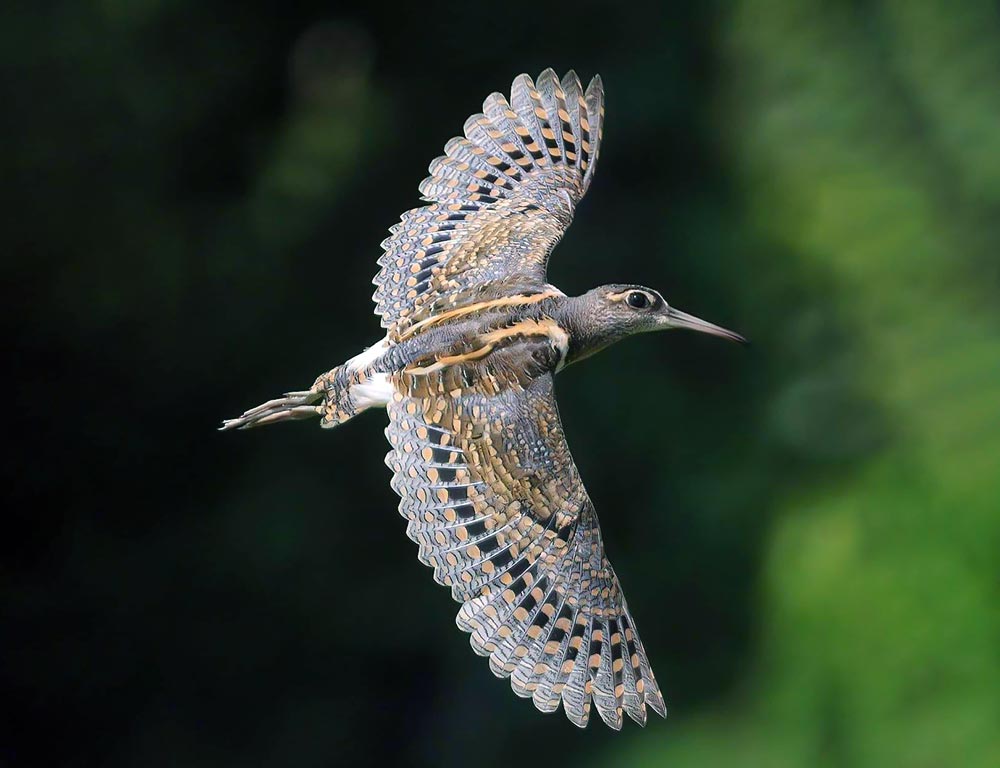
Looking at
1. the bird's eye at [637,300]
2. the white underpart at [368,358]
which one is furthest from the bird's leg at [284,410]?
the bird's eye at [637,300]

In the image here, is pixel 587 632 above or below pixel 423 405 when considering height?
below

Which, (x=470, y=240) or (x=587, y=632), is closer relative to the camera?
(x=587, y=632)

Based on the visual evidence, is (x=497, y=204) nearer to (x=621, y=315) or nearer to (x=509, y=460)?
(x=621, y=315)

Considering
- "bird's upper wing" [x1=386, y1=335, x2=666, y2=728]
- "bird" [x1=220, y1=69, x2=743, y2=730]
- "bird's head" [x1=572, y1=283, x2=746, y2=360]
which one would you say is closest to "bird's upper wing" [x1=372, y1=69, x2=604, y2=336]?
"bird" [x1=220, y1=69, x2=743, y2=730]

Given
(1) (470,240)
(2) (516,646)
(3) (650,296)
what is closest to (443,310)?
(1) (470,240)

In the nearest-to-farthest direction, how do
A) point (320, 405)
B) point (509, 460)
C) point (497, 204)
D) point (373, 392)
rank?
point (509, 460), point (373, 392), point (320, 405), point (497, 204)

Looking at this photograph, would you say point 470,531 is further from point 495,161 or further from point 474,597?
point 495,161

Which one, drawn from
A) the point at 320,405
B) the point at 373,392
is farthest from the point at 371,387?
the point at 320,405
